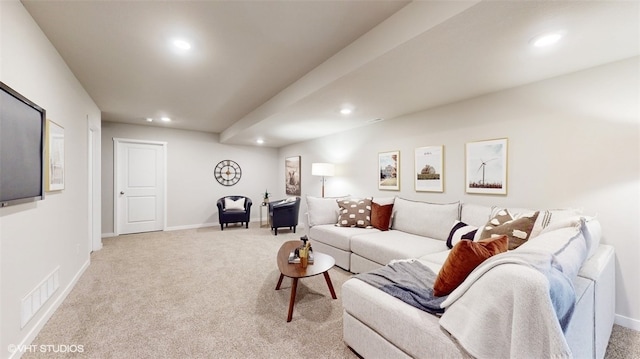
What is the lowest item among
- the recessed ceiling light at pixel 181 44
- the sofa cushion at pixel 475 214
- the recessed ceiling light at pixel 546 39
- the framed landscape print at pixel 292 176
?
the sofa cushion at pixel 475 214

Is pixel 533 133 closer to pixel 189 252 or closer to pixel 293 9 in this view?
pixel 293 9

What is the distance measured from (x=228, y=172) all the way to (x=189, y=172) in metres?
0.90

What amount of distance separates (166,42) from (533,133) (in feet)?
11.5

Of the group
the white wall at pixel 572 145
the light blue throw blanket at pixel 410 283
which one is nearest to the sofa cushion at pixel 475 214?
the white wall at pixel 572 145

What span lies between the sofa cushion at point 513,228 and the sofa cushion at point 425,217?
60 cm

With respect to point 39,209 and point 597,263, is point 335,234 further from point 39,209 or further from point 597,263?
point 39,209

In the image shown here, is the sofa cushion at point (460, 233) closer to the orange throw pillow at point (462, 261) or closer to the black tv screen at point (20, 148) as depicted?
Result: the orange throw pillow at point (462, 261)

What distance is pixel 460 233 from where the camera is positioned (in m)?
2.46

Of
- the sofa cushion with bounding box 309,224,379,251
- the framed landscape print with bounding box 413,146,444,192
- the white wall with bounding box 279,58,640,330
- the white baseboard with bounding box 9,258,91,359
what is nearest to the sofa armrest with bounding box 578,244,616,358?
the white wall with bounding box 279,58,640,330

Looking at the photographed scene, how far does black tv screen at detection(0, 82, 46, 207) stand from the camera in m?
1.45

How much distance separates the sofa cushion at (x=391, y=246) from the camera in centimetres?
245

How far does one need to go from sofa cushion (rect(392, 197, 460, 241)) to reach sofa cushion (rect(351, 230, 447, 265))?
0.09 m

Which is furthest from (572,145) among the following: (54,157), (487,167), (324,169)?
(54,157)

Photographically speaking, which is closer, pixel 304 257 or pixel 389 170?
pixel 304 257
